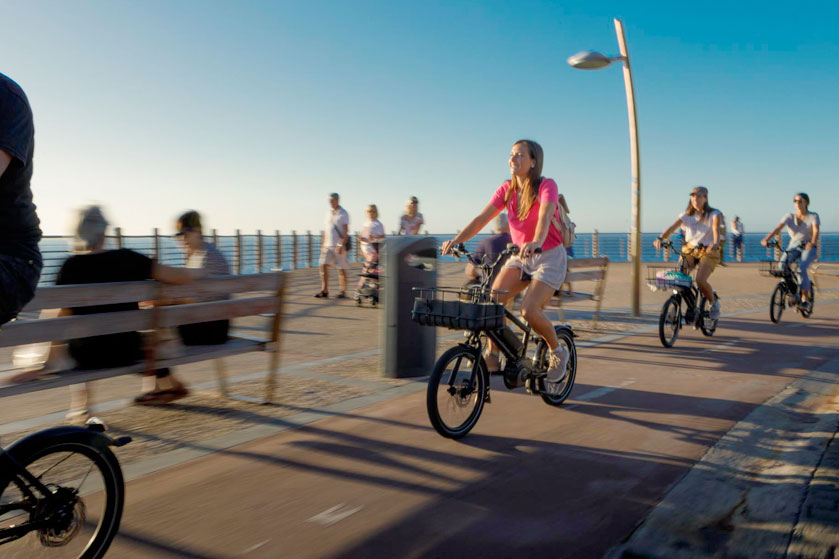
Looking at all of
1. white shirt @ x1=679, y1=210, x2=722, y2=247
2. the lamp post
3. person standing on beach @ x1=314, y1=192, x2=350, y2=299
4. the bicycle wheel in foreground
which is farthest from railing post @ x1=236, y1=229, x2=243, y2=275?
the bicycle wheel in foreground

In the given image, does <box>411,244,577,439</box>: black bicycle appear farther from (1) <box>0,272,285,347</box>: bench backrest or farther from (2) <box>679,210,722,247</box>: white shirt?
(2) <box>679,210,722,247</box>: white shirt

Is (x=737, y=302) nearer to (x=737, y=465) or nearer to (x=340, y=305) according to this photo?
(x=340, y=305)

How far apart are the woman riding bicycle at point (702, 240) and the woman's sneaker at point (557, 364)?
169 inches

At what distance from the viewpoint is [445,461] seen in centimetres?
406

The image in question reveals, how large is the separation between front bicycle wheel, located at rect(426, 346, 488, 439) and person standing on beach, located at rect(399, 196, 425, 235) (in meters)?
8.33

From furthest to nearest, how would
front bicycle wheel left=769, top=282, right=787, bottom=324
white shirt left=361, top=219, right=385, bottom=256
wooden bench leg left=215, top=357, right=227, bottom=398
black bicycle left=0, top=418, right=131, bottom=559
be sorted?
white shirt left=361, top=219, right=385, bottom=256
front bicycle wheel left=769, top=282, right=787, bottom=324
wooden bench leg left=215, top=357, right=227, bottom=398
black bicycle left=0, top=418, right=131, bottom=559

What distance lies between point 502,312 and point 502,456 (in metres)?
0.89

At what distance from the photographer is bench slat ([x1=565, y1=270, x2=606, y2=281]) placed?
866cm

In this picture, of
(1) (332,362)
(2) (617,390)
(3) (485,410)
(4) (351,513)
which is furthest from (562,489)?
(1) (332,362)

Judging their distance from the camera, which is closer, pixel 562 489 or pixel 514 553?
pixel 514 553

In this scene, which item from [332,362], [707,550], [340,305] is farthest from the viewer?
[340,305]

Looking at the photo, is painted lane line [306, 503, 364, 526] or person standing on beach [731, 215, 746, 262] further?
person standing on beach [731, 215, 746, 262]

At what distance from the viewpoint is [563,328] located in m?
5.37

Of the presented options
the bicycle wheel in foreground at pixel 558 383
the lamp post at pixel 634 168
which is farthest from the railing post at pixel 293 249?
the bicycle wheel in foreground at pixel 558 383
